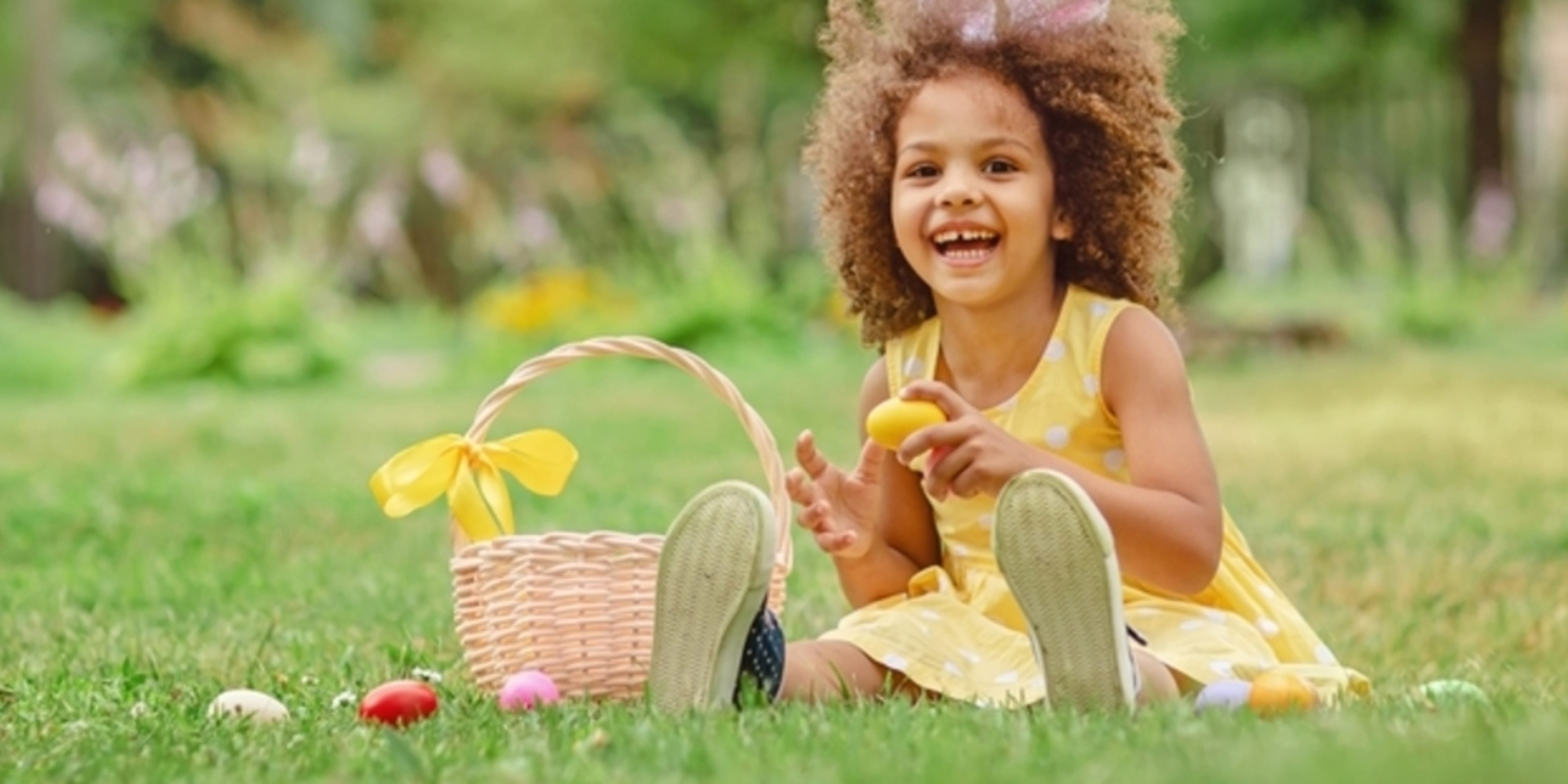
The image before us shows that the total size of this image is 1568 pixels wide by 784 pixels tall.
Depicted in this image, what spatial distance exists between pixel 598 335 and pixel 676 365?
913 cm

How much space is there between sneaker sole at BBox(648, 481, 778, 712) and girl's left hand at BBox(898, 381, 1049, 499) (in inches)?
8.9

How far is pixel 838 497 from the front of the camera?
333cm

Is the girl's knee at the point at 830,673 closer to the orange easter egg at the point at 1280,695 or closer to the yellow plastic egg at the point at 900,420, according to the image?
the yellow plastic egg at the point at 900,420

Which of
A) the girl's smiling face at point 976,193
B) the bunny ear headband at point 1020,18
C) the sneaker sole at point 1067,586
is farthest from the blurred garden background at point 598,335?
the bunny ear headband at point 1020,18

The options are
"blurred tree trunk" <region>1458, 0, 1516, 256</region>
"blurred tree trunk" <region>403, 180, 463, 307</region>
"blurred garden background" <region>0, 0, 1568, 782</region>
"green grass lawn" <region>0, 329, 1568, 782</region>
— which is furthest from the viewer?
"blurred tree trunk" <region>403, 180, 463, 307</region>

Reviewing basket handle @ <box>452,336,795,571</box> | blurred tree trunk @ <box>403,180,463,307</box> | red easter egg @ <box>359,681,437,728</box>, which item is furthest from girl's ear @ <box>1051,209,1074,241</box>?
blurred tree trunk @ <box>403,180,463,307</box>

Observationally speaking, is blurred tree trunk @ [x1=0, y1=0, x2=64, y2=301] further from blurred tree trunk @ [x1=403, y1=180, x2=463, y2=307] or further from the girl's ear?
the girl's ear

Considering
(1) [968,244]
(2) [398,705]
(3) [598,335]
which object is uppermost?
(1) [968,244]

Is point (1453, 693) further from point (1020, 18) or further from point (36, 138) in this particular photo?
point (36, 138)

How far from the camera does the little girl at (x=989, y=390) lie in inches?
117

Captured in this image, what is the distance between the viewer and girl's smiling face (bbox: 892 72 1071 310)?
328 cm

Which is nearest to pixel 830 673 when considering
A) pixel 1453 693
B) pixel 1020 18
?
pixel 1453 693

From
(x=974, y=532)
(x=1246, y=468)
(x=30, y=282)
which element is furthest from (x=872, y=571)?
(x=30, y=282)

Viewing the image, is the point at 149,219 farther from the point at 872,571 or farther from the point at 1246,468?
the point at 872,571
